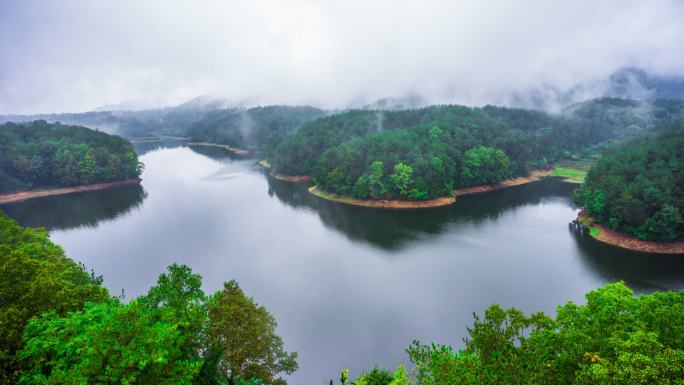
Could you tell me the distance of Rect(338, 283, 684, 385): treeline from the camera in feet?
37.4

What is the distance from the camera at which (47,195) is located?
265 feet

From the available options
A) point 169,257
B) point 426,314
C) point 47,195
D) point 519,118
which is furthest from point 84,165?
point 519,118

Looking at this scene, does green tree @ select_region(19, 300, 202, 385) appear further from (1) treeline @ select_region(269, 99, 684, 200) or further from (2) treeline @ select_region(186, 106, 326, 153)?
(2) treeline @ select_region(186, 106, 326, 153)

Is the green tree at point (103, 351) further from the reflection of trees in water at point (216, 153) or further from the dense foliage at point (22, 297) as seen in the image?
the reflection of trees in water at point (216, 153)

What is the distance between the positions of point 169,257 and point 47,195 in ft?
193

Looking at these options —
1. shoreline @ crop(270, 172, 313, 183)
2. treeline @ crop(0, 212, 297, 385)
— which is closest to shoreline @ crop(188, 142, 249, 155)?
shoreline @ crop(270, 172, 313, 183)

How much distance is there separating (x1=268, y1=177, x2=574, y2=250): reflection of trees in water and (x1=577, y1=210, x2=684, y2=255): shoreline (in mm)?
13860

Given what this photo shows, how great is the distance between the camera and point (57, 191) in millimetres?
82438

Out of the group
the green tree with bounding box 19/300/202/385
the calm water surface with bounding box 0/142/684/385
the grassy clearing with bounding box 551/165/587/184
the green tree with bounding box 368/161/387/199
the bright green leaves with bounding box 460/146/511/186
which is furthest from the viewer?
the grassy clearing with bounding box 551/165/587/184

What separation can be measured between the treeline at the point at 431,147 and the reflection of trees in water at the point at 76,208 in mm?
37740

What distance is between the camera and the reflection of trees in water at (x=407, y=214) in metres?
52.4

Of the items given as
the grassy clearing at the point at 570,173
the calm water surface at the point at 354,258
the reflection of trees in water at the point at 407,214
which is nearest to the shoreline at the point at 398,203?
the reflection of trees in water at the point at 407,214

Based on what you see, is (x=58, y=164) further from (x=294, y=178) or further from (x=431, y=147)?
(x=431, y=147)

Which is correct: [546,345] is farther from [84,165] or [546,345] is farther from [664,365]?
[84,165]
